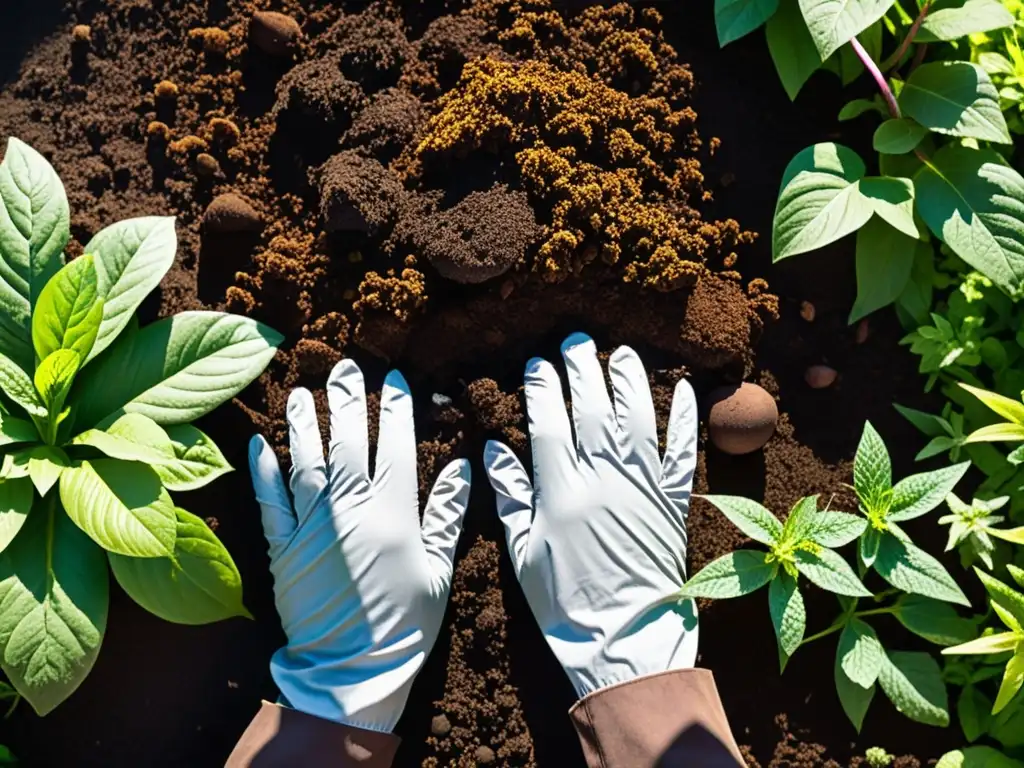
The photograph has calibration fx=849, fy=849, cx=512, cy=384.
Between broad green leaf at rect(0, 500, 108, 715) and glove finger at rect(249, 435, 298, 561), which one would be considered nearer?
broad green leaf at rect(0, 500, 108, 715)

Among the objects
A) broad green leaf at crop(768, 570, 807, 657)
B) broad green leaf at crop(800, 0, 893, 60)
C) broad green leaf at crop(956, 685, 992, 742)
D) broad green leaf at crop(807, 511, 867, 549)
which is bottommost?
broad green leaf at crop(956, 685, 992, 742)

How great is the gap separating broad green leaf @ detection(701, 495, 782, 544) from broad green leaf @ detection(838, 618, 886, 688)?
42 cm

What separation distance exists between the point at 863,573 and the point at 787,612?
288 millimetres

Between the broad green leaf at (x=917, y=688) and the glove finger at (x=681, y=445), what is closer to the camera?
the broad green leaf at (x=917, y=688)

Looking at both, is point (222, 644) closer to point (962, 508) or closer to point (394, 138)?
point (394, 138)

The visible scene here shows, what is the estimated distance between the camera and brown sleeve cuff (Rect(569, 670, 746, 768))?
2.33 meters

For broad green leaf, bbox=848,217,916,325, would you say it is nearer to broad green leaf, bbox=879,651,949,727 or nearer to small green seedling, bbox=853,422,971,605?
Result: small green seedling, bbox=853,422,971,605

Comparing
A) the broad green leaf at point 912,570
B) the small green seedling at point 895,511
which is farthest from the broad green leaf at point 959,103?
the broad green leaf at point 912,570

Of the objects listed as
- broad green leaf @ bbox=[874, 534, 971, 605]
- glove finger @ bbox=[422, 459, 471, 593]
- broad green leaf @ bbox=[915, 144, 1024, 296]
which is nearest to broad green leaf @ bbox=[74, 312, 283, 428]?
glove finger @ bbox=[422, 459, 471, 593]

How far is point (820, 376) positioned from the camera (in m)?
2.59

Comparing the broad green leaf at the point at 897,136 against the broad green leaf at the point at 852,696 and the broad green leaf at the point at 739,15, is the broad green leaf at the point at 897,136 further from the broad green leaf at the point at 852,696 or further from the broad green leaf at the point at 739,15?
the broad green leaf at the point at 852,696

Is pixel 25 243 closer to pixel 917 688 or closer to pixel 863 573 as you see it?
pixel 863 573

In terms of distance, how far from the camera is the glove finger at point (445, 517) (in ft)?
8.25

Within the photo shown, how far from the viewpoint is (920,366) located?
8.31ft
